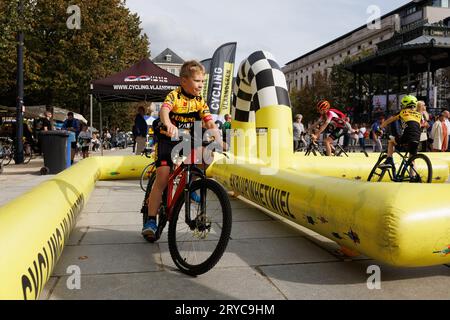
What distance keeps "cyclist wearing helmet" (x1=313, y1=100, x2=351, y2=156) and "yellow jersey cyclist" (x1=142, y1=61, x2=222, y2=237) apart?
738cm

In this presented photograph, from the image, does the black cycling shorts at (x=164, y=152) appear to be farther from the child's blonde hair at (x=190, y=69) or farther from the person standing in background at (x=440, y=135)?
the person standing in background at (x=440, y=135)

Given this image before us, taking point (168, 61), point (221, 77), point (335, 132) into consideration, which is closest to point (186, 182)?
point (335, 132)

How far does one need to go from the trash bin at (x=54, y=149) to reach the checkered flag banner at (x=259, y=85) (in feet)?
16.4

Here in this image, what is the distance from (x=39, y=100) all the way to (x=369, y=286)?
33.3 m

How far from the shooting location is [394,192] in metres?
2.99

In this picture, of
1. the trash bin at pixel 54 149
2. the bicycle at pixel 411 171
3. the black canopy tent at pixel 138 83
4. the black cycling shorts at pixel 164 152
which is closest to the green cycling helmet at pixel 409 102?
the bicycle at pixel 411 171

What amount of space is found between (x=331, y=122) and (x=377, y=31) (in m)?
63.1

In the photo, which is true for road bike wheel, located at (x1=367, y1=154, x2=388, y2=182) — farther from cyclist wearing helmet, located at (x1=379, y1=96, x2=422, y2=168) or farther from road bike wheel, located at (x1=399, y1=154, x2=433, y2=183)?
road bike wheel, located at (x1=399, y1=154, x2=433, y2=183)

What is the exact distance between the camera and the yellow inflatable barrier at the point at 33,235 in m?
2.16

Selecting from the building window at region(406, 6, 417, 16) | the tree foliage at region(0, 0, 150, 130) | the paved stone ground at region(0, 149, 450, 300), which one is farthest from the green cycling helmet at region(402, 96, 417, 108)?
the building window at region(406, 6, 417, 16)

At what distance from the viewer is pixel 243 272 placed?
3.36m

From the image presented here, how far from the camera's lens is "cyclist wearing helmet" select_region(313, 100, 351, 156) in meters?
11.1
